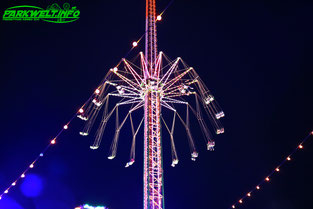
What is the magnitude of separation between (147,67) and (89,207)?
14.8 metres

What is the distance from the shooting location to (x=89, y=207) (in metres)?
25.8

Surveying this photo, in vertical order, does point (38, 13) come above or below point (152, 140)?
above

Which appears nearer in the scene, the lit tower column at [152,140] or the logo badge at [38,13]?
the lit tower column at [152,140]

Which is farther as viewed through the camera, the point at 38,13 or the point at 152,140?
the point at 38,13

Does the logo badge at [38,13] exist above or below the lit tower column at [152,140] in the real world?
above

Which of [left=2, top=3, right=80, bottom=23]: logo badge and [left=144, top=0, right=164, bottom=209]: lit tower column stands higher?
[left=2, top=3, right=80, bottom=23]: logo badge

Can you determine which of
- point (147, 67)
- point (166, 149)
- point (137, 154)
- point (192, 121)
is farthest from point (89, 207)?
point (147, 67)

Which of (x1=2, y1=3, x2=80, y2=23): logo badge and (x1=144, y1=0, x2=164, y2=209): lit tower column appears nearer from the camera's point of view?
(x1=144, y1=0, x2=164, y2=209): lit tower column

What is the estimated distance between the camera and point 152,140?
15.0m

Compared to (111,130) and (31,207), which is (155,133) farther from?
(31,207)

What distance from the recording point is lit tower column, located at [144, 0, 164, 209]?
1430 cm

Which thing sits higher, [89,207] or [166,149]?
[166,149]

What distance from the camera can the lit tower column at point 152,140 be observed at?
563 inches

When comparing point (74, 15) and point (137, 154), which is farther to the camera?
point (137, 154)
